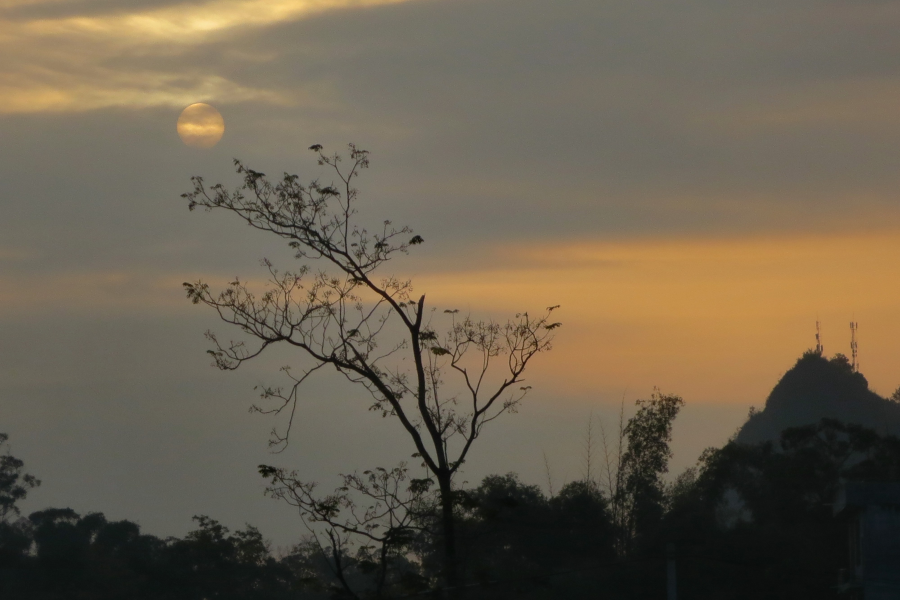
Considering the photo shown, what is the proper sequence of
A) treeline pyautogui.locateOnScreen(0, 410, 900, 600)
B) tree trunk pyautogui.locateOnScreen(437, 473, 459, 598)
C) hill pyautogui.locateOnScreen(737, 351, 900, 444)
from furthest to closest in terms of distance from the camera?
hill pyautogui.locateOnScreen(737, 351, 900, 444) → treeline pyautogui.locateOnScreen(0, 410, 900, 600) → tree trunk pyautogui.locateOnScreen(437, 473, 459, 598)

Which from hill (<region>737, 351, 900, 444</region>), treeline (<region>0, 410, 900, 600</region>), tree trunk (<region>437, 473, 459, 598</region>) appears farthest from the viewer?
hill (<region>737, 351, 900, 444</region>)

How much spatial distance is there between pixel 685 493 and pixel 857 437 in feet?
30.6

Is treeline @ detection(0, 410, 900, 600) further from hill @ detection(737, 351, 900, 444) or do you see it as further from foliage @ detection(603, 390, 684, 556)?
hill @ detection(737, 351, 900, 444)

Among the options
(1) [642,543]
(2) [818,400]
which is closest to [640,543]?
(1) [642,543]

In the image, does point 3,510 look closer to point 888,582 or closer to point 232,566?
point 232,566

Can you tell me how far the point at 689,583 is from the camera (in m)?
43.8

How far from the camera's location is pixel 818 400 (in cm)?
14288

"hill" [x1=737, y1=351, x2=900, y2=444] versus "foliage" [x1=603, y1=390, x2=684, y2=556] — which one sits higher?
"hill" [x1=737, y1=351, x2=900, y2=444]

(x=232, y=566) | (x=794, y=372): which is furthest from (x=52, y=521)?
(x=794, y=372)

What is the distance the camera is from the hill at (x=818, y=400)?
140250 millimetres

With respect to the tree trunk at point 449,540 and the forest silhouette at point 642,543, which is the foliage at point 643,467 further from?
the tree trunk at point 449,540

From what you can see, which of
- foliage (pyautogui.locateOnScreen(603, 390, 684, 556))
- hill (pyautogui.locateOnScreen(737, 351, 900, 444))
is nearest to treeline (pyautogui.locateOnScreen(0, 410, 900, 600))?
foliage (pyautogui.locateOnScreen(603, 390, 684, 556))

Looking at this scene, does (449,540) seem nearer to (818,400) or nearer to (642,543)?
(642,543)

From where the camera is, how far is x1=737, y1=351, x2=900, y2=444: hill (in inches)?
5522
